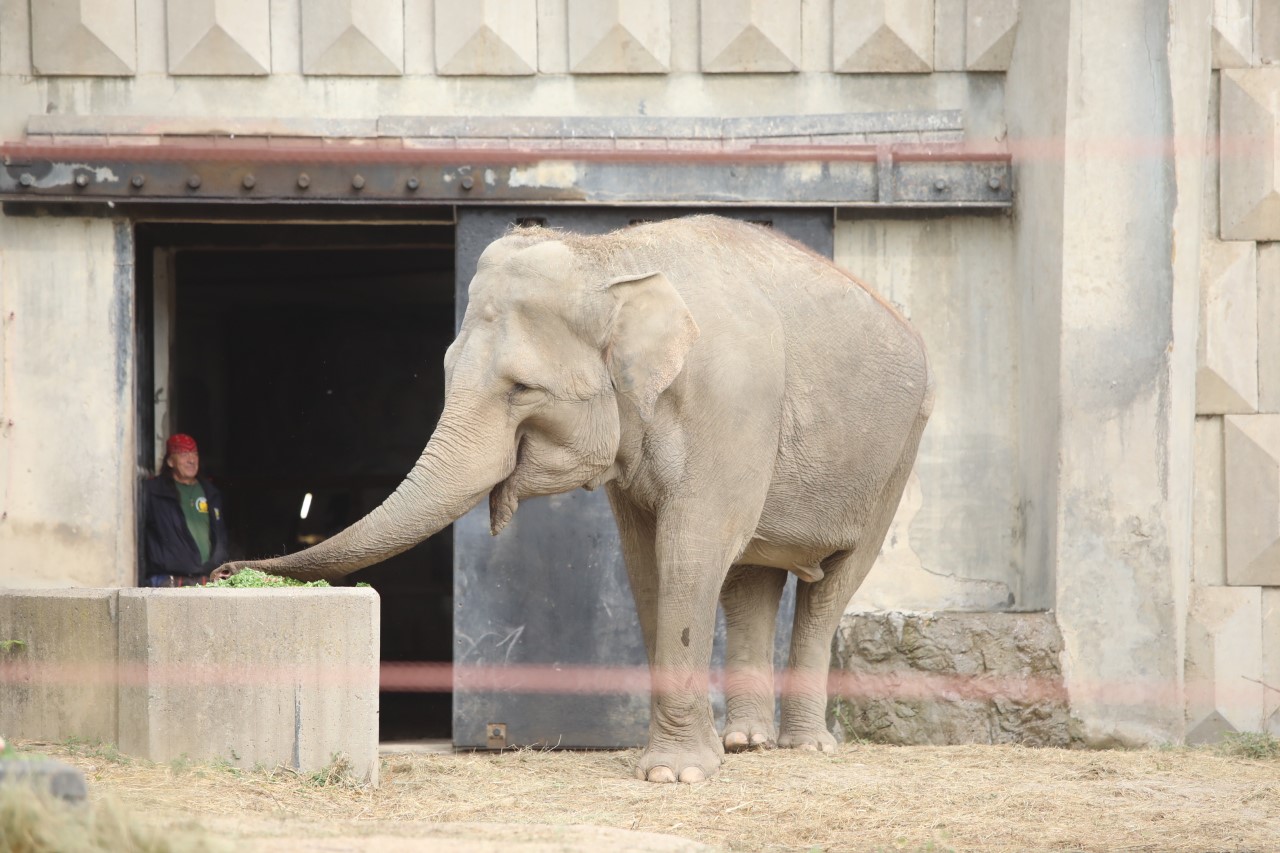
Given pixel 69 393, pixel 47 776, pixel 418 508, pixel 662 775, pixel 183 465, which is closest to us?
pixel 47 776

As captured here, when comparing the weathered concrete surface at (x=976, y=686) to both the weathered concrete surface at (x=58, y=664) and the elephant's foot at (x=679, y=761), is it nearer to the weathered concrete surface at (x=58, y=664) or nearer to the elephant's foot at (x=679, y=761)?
the elephant's foot at (x=679, y=761)

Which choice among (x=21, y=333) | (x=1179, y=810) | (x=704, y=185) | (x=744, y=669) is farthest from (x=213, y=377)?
(x=1179, y=810)

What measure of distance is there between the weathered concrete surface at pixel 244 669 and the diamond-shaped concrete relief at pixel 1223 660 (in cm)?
499

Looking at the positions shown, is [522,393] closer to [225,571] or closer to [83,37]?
[225,571]

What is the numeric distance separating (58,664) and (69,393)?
117 inches

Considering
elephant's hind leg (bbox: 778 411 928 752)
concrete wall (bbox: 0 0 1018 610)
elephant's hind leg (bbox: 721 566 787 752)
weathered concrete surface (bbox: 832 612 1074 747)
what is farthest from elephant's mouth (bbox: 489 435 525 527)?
concrete wall (bbox: 0 0 1018 610)

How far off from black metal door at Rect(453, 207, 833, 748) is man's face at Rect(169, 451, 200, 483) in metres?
1.63

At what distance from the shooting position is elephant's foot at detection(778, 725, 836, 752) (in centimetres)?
830

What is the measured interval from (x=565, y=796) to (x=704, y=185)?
12.9ft

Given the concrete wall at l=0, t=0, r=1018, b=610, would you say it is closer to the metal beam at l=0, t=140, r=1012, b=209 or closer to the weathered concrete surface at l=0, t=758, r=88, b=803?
the metal beam at l=0, t=140, r=1012, b=209

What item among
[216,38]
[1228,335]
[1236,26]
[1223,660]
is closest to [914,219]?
[1228,335]

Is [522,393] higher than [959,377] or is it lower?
lower

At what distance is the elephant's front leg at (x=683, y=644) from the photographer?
722 cm

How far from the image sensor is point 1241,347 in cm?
983
